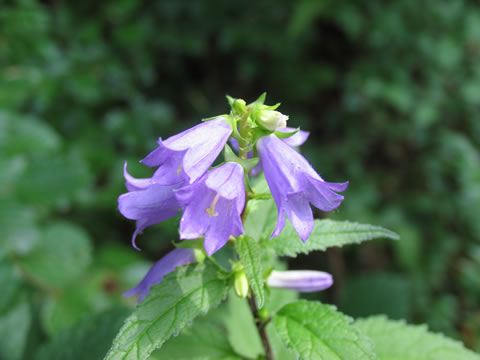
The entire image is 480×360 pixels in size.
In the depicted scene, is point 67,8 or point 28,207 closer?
point 28,207

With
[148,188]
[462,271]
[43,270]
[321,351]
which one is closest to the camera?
[321,351]

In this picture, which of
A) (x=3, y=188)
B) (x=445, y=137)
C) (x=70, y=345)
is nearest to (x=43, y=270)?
(x=3, y=188)

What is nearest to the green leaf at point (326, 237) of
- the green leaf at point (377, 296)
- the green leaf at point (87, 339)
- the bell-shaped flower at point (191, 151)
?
the bell-shaped flower at point (191, 151)

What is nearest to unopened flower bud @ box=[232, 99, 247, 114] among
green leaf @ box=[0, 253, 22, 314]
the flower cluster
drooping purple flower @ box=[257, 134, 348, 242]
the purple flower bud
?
the flower cluster

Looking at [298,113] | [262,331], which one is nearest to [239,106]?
[262,331]

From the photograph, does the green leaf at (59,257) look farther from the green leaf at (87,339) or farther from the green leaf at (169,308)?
the green leaf at (169,308)

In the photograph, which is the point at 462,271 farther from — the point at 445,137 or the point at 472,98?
the point at 472,98

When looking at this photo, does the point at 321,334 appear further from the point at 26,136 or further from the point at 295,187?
the point at 26,136

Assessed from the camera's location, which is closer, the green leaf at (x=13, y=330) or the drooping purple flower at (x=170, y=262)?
the drooping purple flower at (x=170, y=262)
